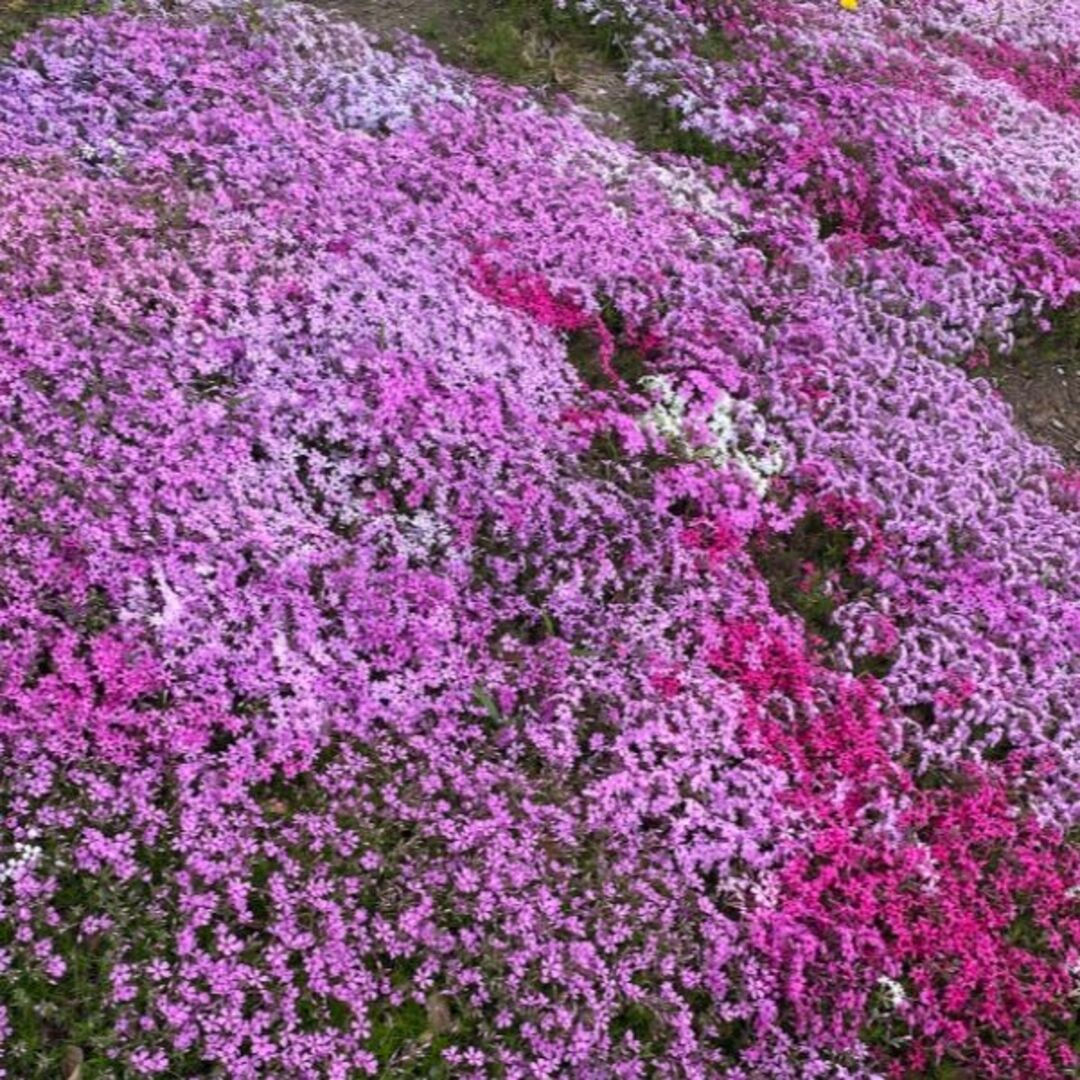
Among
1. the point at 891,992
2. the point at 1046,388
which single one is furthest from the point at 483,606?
the point at 1046,388

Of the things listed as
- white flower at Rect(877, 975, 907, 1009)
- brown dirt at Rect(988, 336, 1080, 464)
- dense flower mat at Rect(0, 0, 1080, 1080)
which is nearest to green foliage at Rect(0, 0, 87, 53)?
dense flower mat at Rect(0, 0, 1080, 1080)

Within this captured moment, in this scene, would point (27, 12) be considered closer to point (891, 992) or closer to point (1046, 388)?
point (1046, 388)

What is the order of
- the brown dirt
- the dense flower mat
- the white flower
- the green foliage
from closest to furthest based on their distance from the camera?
the dense flower mat < the white flower < the green foliage < the brown dirt

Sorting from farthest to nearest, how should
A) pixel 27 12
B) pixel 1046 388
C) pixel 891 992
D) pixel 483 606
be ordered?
pixel 1046 388
pixel 27 12
pixel 483 606
pixel 891 992

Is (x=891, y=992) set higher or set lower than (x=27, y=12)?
lower

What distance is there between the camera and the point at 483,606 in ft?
24.6

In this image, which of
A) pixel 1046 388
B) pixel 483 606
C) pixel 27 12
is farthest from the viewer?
pixel 1046 388

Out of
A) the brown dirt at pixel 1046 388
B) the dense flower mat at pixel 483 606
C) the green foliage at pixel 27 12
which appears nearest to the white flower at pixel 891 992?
the dense flower mat at pixel 483 606

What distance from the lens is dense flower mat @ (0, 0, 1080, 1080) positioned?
19.7 feet

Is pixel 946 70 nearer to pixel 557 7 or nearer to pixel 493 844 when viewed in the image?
pixel 557 7

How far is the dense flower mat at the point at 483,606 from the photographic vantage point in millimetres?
5992

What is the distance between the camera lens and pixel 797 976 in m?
6.54

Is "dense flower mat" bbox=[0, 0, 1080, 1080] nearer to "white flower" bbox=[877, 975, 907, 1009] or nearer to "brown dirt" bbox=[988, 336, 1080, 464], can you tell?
"white flower" bbox=[877, 975, 907, 1009]

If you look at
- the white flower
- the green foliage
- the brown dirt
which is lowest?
the white flower
